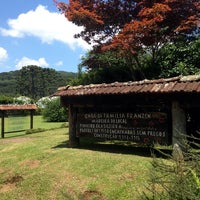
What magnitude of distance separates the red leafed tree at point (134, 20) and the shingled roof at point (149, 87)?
3970 mm

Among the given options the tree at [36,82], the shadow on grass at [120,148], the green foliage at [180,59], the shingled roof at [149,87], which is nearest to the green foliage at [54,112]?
the green foliage at [180,59]

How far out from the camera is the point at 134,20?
16016 mm

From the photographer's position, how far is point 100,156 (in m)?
10.1

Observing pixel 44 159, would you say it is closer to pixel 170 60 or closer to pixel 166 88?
pixel 166 88

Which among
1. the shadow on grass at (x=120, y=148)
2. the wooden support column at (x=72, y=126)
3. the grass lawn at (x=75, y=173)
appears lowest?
the grass lawn at (x=75, y=173)

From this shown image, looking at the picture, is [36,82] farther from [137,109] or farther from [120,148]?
[137,109]

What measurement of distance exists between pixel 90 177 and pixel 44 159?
2.62 meters

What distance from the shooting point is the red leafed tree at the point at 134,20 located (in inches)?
561

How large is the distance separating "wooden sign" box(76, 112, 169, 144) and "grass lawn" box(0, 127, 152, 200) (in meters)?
0.56

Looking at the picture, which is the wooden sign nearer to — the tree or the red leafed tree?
the red leafed tree

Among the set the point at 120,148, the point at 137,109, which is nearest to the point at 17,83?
the point at 120,148

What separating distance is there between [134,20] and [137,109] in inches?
272

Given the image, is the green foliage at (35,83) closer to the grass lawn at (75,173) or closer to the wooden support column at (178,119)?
the grass lawn at (75,173)

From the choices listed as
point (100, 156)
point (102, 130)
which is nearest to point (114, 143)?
A: point (102, 130)
